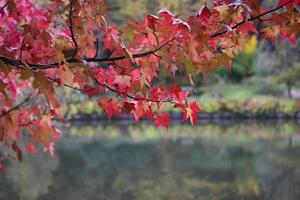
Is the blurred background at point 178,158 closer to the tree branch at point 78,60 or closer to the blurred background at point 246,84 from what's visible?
the blurred background at point 246,84

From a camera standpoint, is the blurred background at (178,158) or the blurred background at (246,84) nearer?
the blurred background at (178,158)

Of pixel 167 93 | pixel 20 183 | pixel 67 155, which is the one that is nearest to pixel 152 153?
pixel 67 155

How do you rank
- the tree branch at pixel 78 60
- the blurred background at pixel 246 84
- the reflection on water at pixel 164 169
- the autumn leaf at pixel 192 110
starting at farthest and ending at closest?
1. the blurred background at pixel 246 84
2. the reflection on water at pixel 164 169
3. the autumn leaf at pixel 192 110
4. the tree branch at pixel 78 60

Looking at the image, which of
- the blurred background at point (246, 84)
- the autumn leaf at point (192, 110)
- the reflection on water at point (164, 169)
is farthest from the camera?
the blurred background at point (246, 84)

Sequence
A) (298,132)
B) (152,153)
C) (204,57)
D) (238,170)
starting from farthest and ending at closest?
1. (298,132)
2. (152,153)
3. (238,170)
4. (204,57)

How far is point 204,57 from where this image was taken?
62.4 inches

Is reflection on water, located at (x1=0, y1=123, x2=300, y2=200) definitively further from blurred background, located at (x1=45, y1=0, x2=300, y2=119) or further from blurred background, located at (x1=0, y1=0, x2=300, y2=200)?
blurred background, located at (x1=45, y1=0, x2=300, y2=119)

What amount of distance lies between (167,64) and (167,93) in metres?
0.31

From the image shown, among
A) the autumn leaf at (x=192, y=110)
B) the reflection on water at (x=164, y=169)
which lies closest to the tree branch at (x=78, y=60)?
the autumn leaf at (x=192, y=110)

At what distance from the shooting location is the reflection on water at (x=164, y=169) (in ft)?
15.8

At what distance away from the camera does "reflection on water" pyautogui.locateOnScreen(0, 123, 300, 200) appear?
4.83 meters

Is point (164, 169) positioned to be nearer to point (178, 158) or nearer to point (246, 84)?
point (178, 158)

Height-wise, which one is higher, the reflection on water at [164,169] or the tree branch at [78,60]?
the tree branch at [78,60]

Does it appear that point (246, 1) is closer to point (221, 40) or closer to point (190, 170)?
point (221, 40)
